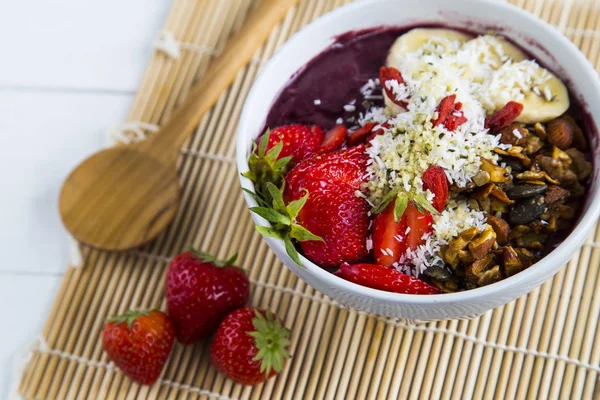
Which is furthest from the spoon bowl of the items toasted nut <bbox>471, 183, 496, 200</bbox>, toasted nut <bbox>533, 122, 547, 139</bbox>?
toasted nut <bbox>533, 122, 547, 139</bbox>

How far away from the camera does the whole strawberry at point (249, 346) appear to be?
1.60 metres

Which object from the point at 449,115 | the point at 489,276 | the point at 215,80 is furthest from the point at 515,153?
the point at 215,80

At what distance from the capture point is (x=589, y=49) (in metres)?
1.86

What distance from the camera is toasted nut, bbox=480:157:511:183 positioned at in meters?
1.34

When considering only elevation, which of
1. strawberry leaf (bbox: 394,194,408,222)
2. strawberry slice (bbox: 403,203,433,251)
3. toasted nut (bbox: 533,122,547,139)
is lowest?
strawberry slice (bbox: 403,203,433,251)

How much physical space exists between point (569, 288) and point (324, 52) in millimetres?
828

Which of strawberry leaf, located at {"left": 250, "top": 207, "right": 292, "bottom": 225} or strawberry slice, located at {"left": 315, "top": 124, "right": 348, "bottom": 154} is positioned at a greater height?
strawberry slice, located at {"left": 315, "top": 124, "right": 348, "bottom": 154}

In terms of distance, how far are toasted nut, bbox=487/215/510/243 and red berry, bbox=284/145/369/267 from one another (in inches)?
9.7

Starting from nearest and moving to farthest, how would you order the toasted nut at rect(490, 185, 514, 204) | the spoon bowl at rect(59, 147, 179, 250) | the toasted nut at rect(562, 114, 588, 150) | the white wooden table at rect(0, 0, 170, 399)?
the toasted nut at rect(490, 185, 514, 204)
the toasted nut at rect(562, 114, 588, 150)
the spoon bowl at rect(59, 147, 179, 250)
the white wooden table at rect(0, 0, 170, 399)

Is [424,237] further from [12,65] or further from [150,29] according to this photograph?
[12,65]

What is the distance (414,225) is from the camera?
131 centimetres

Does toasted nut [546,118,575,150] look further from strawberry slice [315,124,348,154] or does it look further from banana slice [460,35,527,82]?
strawberry slice [315,124,348,154]

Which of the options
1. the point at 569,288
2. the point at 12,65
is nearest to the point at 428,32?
the point at 569,288

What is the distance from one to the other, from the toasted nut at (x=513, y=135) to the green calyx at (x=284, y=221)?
431 mm
